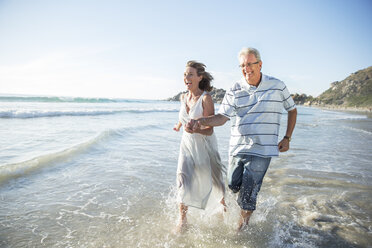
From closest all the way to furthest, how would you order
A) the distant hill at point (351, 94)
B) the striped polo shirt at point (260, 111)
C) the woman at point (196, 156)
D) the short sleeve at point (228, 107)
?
the striped polo shirt at point (260, 111) < the short sleeve at point (228, 107) < the woman at point (196, 156) < the distant hill at point (351, 94)

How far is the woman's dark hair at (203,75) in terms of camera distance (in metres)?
3.46

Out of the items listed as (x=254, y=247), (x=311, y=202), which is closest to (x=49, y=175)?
(x=254, y=247)

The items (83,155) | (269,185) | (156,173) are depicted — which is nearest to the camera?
(269,185)

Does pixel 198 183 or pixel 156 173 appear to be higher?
pixel 198 183

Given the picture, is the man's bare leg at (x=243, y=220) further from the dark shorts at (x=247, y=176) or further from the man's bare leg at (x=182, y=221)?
the man's bare leg at (x=182, y=221)

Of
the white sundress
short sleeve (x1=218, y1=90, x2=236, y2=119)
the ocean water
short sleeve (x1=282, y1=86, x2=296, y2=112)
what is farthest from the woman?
short sleeve (x1=282, y1=86, x2=296, y2=112)

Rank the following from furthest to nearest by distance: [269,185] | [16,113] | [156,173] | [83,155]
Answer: [16,113] < [83,155] < [156,173] < [269,185]

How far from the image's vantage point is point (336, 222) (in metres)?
3.61

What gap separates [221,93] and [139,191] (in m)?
88.6

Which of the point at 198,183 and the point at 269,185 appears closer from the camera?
the point at 198,183

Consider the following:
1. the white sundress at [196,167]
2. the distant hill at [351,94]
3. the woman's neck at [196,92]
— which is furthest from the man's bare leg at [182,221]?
the distant hill at [351,94]

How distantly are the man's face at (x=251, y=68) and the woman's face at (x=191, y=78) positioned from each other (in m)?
0.71

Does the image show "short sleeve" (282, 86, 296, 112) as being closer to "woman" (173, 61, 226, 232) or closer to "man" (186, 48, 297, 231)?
"man" (186, 48, 297, 231)

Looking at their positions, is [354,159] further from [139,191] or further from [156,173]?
[139,191]
